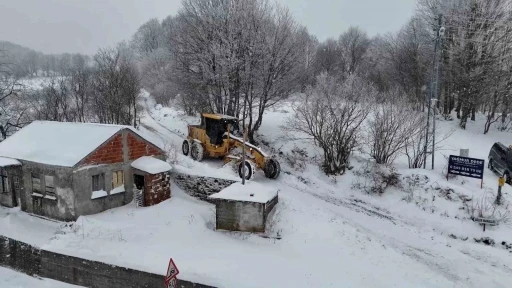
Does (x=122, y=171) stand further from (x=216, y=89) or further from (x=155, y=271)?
(x=216, y=89)

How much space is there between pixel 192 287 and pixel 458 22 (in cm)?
2517

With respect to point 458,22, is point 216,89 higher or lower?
lower

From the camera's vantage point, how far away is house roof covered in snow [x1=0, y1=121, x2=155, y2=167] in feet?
50.7

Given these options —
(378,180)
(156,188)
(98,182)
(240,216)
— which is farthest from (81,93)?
(378,180)

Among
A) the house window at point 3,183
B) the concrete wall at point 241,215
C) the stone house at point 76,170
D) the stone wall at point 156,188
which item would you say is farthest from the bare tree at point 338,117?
the house window at point 3,183

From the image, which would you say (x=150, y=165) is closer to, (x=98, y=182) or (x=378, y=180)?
(x=98, y=182)

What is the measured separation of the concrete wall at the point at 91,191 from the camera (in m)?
15.1

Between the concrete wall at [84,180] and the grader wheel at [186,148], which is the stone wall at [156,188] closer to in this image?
the concrete wall at [84,180]

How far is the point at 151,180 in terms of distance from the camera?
1650cm

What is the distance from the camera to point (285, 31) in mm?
24844

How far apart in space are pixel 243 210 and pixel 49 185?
322 inches

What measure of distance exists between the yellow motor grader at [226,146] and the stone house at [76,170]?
3498 millimetres

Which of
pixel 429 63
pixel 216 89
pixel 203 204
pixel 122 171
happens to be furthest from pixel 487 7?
pixel 122 171

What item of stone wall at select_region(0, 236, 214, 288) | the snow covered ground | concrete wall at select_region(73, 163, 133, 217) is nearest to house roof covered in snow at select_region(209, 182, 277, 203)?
stone wall at select_region(0, 236, 214, 288)
